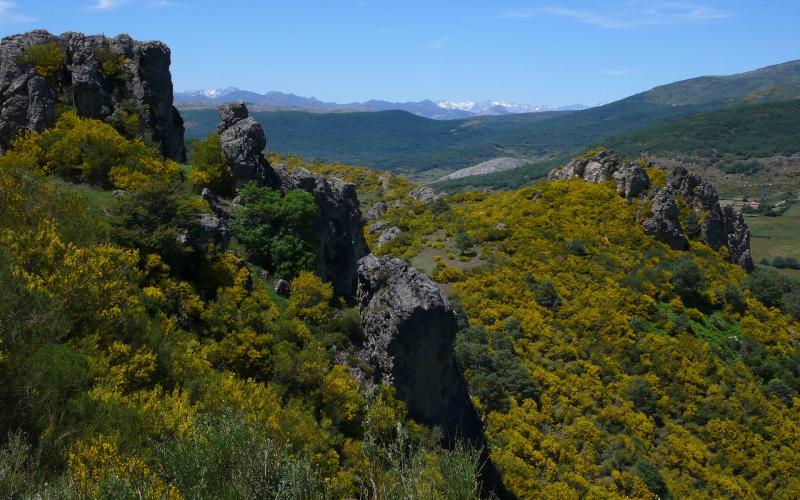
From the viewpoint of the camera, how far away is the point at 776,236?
113000 millimetres

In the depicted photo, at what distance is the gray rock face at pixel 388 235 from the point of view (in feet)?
159

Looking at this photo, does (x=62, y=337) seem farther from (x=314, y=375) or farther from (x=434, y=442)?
(x=434, y=442)

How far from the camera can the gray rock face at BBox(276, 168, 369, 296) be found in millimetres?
26219

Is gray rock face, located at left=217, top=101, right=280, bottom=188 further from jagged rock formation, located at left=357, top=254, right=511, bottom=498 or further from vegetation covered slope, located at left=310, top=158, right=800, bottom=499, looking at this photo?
vegetation covered slope, located at left=310, top=158, right=800, bottom=499

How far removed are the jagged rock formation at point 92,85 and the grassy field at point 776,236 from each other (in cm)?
8684

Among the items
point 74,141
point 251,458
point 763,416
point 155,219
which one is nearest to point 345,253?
point 155,219

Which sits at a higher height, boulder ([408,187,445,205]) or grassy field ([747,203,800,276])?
boulder ([408,187,445,205])

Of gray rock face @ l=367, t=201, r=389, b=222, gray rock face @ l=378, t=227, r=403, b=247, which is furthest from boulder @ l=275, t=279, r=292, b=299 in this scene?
gray rock face @ l=367, t=201, r=389, b=222

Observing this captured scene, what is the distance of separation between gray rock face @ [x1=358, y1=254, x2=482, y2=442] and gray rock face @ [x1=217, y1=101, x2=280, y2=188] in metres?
8.96

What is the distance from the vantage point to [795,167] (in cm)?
19562

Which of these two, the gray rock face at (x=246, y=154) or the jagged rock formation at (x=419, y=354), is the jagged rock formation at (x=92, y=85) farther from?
the jagged rock formation at (x=419, y=354)

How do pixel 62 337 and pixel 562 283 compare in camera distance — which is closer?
pixel 62 337

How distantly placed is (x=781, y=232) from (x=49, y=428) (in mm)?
136430

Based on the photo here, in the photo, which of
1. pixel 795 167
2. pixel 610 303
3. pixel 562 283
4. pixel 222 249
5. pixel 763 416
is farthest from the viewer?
pixel 795 167
